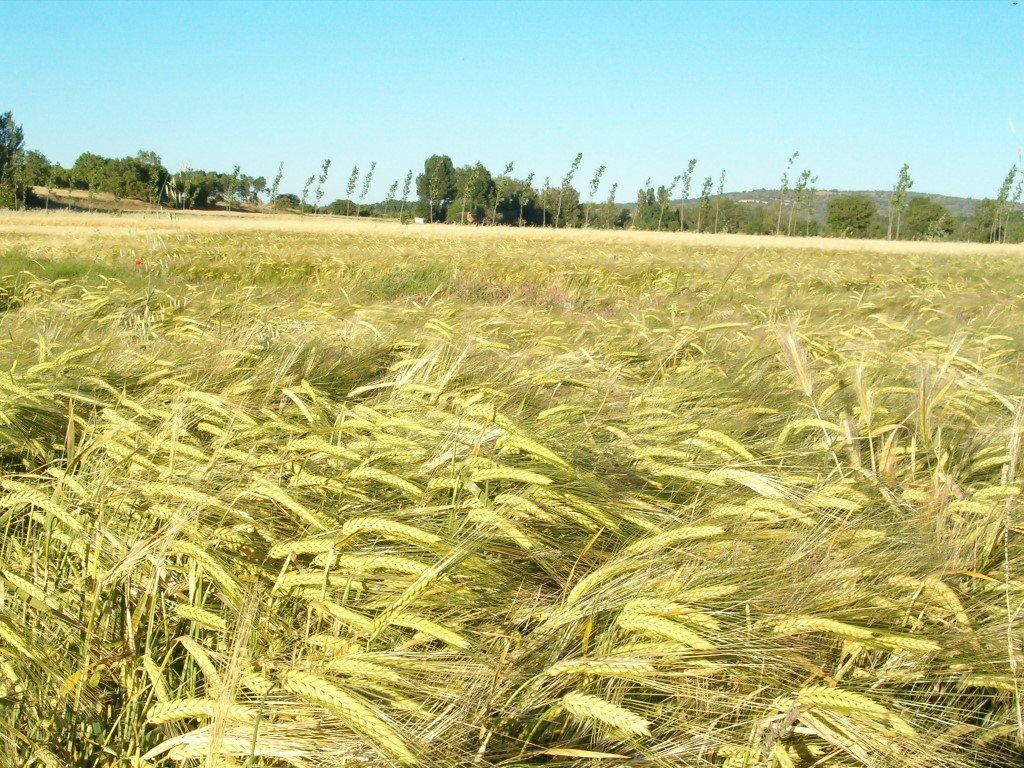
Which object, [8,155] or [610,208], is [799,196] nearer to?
[610,208]

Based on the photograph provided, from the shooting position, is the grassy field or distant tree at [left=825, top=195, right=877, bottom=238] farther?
distant tree at [left=825, top=195, right=877, bottom=238]

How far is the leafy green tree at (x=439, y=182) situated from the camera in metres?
89.0

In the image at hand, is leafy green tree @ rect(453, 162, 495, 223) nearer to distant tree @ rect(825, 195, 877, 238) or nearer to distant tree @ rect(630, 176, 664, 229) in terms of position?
distant tree @ rect(630, 176, 664, 229)

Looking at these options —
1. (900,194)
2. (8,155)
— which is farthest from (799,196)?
(8,155)

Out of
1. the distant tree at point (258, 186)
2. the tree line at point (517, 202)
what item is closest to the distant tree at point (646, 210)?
the tree line at point (517, 202)

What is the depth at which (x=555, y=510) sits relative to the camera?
4.50 feet

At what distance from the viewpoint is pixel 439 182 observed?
288 feet

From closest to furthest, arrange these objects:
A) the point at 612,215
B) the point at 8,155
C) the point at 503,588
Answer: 1. the point at 503,588
2. the point at 8,155
3. the point at 612,215

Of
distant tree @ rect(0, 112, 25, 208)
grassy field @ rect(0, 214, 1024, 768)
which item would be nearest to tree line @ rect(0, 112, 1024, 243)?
distant tree @ rect(0, 112, 25, 208)

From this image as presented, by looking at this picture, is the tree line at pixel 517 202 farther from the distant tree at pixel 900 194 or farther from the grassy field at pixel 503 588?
the grassy field at pixel 503 588

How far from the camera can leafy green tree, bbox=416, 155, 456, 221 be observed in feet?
292

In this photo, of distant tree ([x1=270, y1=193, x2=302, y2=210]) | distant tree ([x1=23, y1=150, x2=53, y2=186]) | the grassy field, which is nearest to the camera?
the grassy field

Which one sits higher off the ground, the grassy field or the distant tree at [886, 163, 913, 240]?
the distant tree at [886, 163, 913, 240]

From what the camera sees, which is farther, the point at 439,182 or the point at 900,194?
the point at 439,182
